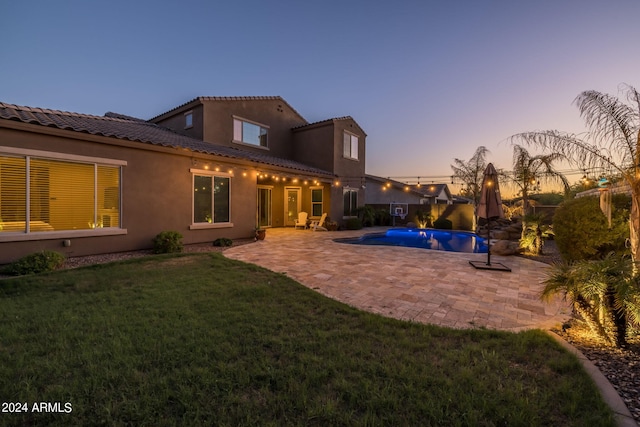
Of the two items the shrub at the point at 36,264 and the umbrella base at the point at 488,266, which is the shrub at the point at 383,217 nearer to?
the umbrella base at the point at 488,266

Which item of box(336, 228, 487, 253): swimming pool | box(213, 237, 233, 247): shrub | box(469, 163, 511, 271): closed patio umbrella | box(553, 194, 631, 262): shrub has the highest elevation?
box(469, 163, 511, 271): closed patio umbrella

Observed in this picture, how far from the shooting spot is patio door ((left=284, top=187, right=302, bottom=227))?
722 inches

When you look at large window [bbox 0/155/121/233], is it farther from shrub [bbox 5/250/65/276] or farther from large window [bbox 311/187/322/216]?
large window [bbox 311/187/322/216]

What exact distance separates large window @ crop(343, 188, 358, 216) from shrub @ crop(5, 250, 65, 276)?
578 inches

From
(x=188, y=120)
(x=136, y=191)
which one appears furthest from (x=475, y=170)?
(x=136, y=191)

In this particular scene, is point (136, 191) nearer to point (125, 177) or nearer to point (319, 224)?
point (125, 177)

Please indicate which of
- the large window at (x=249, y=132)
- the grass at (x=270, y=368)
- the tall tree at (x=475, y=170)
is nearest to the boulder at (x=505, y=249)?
the grass at (x=270, y=368)

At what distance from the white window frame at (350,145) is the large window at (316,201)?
304 centimetres

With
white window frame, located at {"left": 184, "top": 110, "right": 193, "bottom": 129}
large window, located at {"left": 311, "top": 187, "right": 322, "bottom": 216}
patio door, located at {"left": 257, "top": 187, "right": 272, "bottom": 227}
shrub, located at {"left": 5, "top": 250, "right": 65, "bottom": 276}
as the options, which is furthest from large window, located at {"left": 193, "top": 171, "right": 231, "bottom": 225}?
large window, located at {"left": 311, "top": 187, "right": 322, "bottom": 216}

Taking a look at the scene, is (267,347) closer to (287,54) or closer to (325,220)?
(325,220)

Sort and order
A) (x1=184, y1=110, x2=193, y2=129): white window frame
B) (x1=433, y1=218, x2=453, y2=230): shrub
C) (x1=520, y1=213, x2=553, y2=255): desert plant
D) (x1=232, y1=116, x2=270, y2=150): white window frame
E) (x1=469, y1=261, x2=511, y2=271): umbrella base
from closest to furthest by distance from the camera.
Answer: (x1=469, y1=261, x2=511, y2=271): umbrella base < (x1=520, y1=213, x2=553, y2=255): desert plant < (x1=184, y1=110, x2=193, y2=129): white window frame < (x1=232, y1=116, x2=270, y2=150): white window frame < (x1=433, y1=218, x2=453, y2=230): shrub

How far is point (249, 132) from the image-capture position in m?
16.0

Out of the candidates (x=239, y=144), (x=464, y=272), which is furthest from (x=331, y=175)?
(x=464, y=272)

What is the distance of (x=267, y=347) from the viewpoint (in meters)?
3.00
